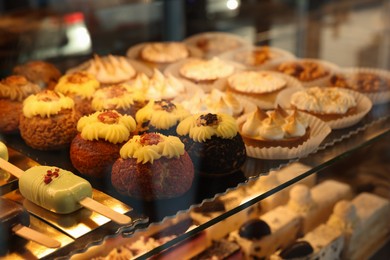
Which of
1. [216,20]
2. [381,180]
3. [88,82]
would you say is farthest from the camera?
[216,20]

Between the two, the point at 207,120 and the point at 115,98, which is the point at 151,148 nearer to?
the point at 207,120

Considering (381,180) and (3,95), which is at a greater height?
(3,95)

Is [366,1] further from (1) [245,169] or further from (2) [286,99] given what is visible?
(1) [245,169]

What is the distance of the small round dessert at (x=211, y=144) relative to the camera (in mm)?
1597

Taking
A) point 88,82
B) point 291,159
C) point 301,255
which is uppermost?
point 88,82

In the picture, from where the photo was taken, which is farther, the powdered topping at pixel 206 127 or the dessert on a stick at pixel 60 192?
the powdered topping at pixel 206 127

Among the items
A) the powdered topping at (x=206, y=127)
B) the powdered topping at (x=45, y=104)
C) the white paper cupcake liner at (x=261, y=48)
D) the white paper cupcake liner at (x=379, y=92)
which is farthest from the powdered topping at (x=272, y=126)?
the white paper cupcake liner at (x=261, y=48)

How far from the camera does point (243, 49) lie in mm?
2662

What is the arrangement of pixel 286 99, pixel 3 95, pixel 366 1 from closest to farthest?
pixel 3 95 < pixel 286 99 < pixel 366 1

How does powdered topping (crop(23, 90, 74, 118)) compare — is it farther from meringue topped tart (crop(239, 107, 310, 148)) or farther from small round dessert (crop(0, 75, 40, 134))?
meringue topped tart (crop(239, 107, 310, 148))

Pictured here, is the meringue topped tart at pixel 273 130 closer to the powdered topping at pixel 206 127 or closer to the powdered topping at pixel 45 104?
the powdered topping at pixel 206 127

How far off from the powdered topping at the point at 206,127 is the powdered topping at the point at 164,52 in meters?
0.88

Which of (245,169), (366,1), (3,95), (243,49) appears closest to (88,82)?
(3,95)

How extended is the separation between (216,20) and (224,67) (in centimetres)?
47
